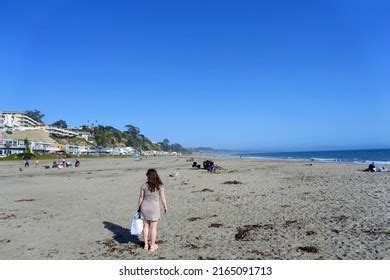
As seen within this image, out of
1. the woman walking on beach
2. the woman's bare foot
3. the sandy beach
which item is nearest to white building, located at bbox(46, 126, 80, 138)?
the sandy beach

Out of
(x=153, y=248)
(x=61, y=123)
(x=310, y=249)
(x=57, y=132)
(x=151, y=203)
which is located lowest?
(x=153, y=248)

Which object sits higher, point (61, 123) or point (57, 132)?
point (61, 123)

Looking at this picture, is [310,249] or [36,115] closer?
[310,249]

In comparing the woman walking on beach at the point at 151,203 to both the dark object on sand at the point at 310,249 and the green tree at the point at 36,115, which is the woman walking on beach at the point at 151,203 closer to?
the dark object on sand at the point at 310,249

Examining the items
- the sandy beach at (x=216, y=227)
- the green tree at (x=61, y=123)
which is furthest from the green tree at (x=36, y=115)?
the sandy beach at (x=216, y=227)

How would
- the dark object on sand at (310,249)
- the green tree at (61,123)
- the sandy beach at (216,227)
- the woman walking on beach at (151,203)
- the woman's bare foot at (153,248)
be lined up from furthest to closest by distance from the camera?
the green tree at (61,123)
the woman walking on beach at (151,203)
the woman's bare foot at (153,248)
the sandy beach at (216,227)
the dark object on sand at (310,249)

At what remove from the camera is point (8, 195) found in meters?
21.1

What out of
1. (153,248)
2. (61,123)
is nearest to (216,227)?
(153,248)

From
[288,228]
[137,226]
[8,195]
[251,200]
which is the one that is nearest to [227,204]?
[251,200]

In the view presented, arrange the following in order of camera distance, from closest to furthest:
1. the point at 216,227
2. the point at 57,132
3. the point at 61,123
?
1. the point at 216,227
2. the point at 57,132
3. the point at 61,123

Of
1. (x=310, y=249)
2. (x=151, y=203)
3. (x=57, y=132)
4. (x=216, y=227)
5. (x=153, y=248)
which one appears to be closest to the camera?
(x=310, y=249)

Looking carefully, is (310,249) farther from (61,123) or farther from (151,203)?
(61,123)
